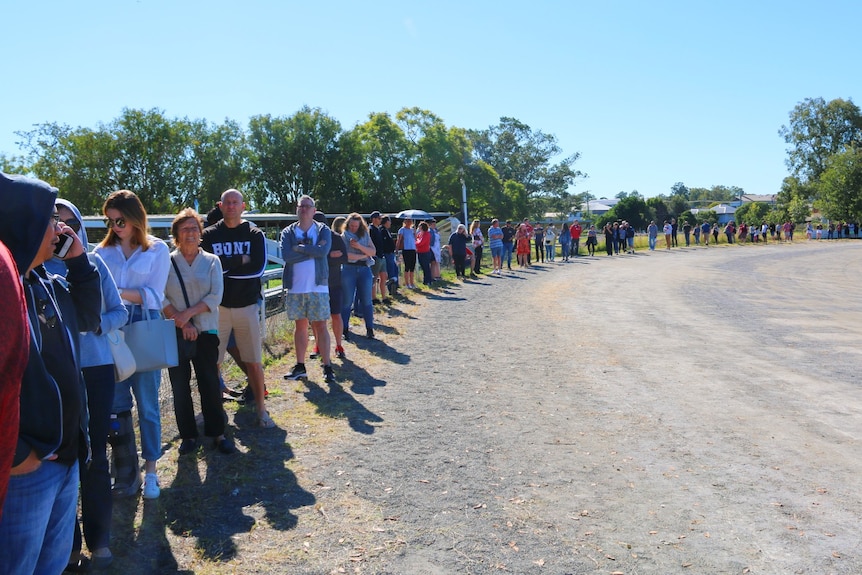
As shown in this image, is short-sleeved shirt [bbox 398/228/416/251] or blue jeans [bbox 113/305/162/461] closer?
blue jeans [bbox 113/305/162/461]

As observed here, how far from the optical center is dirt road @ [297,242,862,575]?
3980mm

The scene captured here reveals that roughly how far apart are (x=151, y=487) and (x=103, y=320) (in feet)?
4.82

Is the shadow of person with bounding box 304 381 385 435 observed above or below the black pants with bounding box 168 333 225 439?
below

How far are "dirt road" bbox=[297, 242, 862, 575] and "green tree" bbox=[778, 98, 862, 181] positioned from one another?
79.3 metres

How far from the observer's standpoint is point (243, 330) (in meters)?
6.16

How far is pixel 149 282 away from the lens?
4.76 metres

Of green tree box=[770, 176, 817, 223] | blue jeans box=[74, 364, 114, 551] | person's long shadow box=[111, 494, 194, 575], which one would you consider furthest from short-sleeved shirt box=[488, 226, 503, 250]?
green tree box=[770, 176, 817, 223]

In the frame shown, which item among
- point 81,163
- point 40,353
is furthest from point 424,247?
point 81,163

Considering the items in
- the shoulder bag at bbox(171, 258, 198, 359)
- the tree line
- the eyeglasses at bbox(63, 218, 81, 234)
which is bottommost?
the shoulder bag at bbox(171, 258, 198, 359)

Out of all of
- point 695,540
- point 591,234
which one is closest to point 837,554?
point 695,540

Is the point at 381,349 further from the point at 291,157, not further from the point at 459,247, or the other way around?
the point at 291,157

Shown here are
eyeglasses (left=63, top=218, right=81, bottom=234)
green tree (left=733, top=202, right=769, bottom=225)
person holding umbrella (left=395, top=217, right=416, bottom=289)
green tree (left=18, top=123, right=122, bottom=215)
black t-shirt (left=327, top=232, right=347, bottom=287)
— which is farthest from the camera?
green tree (left=733, top=202, right=769, bottom=225)

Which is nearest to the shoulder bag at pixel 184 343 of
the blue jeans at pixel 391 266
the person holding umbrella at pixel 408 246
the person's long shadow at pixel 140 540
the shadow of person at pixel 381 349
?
the person's long shadow at pixel 140 540

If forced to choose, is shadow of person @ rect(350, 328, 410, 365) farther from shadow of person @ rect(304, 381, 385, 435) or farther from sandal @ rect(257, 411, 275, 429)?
sandal @ rect(257, 411, 275, 429)
